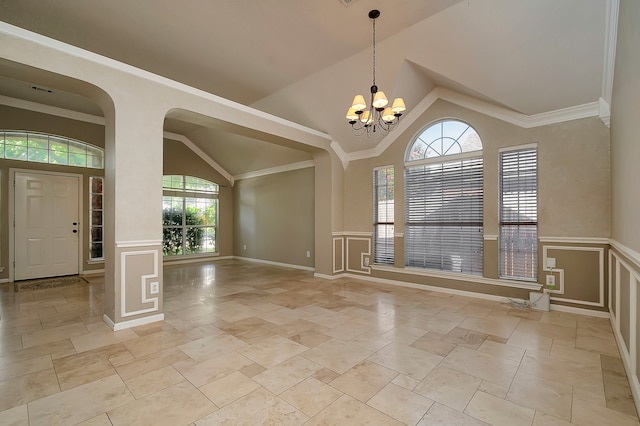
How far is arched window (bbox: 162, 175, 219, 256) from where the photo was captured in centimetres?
801

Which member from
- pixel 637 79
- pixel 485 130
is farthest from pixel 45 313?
pixel 485 130

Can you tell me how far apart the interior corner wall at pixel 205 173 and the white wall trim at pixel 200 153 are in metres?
0.07

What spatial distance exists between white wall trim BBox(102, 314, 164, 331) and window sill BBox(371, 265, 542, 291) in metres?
3.85

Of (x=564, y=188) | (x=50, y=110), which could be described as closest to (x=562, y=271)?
(x=564, y=188)

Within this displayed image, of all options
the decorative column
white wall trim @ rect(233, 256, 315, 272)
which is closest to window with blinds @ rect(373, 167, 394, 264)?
white wall trim @ rect(233, 256, 315, 272)

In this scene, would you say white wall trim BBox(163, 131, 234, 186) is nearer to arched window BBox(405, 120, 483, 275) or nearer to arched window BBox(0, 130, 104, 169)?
arched window BBox(0, 130, 104, 169)

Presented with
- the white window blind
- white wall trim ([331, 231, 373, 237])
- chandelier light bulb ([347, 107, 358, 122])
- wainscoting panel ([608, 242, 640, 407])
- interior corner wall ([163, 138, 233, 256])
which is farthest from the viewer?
interior corner wall ([163, 138, 233, 256])

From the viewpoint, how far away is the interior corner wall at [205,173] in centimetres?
795

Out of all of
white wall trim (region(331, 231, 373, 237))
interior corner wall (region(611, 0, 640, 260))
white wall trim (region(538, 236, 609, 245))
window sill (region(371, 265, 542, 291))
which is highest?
interior corner wall (region(611, 0, 640, 260))

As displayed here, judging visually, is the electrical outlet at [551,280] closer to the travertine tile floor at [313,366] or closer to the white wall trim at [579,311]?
the white wall trim at [579,311]

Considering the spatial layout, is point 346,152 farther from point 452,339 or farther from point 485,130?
point 452,339

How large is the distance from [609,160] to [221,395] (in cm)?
485

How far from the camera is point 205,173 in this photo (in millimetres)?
8703

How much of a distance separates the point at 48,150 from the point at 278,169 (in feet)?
16.2
